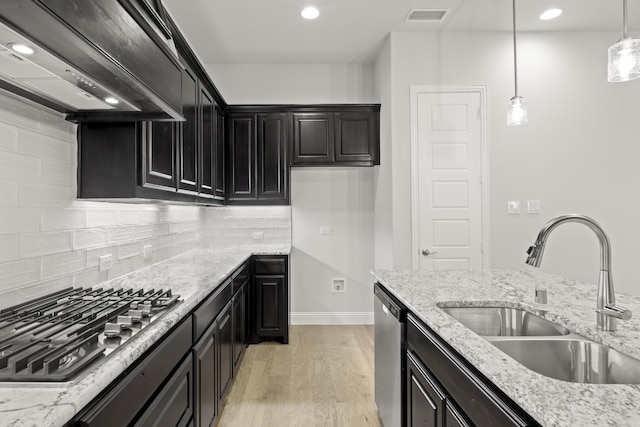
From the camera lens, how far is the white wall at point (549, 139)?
3.54 metres

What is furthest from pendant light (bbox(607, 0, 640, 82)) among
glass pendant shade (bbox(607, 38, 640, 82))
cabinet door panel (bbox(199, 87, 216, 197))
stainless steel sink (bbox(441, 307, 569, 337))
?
cabinet door panel (bbox(199, 87, 216, 197))

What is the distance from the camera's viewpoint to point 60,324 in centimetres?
117

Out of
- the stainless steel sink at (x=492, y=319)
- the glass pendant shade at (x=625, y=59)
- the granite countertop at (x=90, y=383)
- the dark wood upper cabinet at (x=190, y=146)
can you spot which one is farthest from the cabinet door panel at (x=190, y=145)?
the glass pendant shade at (x=625, y=59)

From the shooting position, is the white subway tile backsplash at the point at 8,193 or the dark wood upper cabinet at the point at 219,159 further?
the dark wood upper cabinet at the point at 219,159

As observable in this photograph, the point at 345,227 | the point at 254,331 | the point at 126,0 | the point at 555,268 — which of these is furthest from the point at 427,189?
the point at 126,0

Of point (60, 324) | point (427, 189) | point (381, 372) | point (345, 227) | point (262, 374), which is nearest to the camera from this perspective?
point (60, 324)

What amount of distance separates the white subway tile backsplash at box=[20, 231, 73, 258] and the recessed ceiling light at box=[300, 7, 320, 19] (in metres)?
2.54

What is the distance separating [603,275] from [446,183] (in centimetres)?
231

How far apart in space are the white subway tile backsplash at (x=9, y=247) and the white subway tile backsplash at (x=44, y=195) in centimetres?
15

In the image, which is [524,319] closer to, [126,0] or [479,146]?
[126,0]

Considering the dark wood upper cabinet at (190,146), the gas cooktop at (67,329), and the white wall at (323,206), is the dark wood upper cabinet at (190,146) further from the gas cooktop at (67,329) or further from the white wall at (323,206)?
the white wall at (323,206)

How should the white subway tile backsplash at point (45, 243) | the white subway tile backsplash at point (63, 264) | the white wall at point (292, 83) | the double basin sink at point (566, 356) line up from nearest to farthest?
the double basin sink at point (566, 356), the white subway tile backsplash at point (45, 243), the white subway tile backsplash at point (63, 264), the white wall at point (292, 83)

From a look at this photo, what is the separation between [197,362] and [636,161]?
14.2 feet

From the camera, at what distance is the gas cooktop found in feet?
2.87
